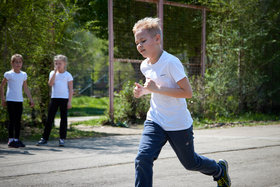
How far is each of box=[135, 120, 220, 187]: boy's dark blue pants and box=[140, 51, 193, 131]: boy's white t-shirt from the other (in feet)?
0.20

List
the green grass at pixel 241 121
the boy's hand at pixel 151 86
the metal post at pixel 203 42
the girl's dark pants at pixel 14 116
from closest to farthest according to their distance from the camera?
the boy's hand at pixel 151 86
the girl's dark pants at pixel 14 116
the green grass at pixel 241 121
the metal post at pixel 203 42

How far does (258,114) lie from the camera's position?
12.8m

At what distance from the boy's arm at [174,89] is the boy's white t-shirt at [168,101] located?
0.20 feet

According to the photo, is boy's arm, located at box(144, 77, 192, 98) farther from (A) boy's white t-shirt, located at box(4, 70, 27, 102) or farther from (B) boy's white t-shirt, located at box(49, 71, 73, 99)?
(A) boy's white t-shirt, located at box(4, 70, 27, 102)

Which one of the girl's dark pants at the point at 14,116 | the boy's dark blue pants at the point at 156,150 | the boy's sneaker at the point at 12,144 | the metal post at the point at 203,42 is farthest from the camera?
the metal post at the point at 203,42

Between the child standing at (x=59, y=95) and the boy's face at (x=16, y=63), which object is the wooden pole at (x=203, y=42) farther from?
the boy's face at (x=16, y=63)

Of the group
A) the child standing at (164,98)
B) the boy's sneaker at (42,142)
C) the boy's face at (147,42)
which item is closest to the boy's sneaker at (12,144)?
the boy's sneaker at (42,142)


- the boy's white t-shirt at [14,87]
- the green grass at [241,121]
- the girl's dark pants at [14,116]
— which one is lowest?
the green grass at [241,121]

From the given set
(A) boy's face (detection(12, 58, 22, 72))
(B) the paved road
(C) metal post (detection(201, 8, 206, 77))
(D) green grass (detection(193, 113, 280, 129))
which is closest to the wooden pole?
(C) metal post (detection(201, 8, 206, 77))

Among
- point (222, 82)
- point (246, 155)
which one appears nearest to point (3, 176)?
point (246, 155)

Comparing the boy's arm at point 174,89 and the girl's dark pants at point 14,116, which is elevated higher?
the boy's arm at point 174,89

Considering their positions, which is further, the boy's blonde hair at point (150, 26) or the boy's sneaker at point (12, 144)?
the boy's sneaker at point (12, 144)

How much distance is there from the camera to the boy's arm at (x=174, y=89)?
3473 millimetres

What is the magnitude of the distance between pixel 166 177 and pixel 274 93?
30.7ft
